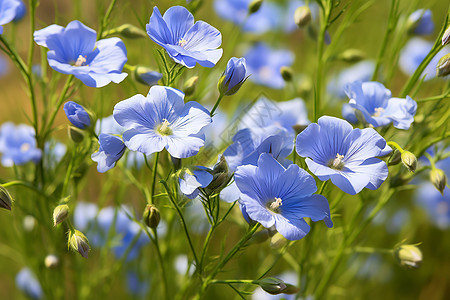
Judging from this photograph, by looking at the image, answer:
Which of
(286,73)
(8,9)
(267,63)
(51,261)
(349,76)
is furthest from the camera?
(267,63)

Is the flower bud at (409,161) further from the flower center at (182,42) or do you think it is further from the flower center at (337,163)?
the flower center at (182,42)

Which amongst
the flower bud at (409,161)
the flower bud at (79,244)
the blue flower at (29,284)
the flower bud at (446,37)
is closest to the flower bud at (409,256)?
the flower bud at (409,161)

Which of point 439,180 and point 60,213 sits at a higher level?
point 439,180

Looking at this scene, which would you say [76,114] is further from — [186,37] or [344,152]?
[344,152]

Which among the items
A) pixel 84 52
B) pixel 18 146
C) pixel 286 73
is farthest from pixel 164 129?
pixel 18 146

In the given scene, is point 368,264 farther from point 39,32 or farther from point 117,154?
point 39,32

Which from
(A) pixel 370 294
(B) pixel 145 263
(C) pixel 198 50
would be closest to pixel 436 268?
(A) pixel 370 294

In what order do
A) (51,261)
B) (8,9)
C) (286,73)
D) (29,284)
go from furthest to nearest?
(29,284) < (286,73) < (51,261) < (8,9)
